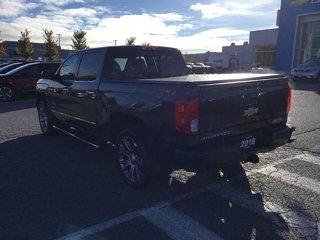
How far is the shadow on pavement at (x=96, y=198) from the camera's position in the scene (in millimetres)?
3508

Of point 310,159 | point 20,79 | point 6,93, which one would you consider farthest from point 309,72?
point 6,93

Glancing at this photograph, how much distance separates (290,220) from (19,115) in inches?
372

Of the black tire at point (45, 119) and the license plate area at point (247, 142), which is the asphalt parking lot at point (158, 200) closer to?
the license plate area at point (247, 142)

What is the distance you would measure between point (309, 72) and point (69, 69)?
19422 mm

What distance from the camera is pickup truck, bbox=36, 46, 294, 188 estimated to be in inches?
145

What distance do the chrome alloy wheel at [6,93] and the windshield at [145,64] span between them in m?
10.9

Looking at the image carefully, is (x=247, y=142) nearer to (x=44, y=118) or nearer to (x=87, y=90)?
(x=87, y=90)

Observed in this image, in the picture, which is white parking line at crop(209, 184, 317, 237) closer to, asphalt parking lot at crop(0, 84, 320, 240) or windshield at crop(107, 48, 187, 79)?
asphalt parking lot at crop(0, 84, 320, 240)

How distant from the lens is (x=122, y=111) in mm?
4488

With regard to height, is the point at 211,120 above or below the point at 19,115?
above

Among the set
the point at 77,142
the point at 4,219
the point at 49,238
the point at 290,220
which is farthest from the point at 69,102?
the point at 290,220

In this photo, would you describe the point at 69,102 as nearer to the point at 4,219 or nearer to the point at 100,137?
the point at 100,137

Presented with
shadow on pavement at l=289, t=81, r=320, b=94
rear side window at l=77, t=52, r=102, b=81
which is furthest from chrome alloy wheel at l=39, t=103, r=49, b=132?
shadow on pavement at l=289, t=81, r=320, b=94

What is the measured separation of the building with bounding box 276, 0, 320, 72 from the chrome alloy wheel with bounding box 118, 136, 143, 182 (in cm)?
3038
